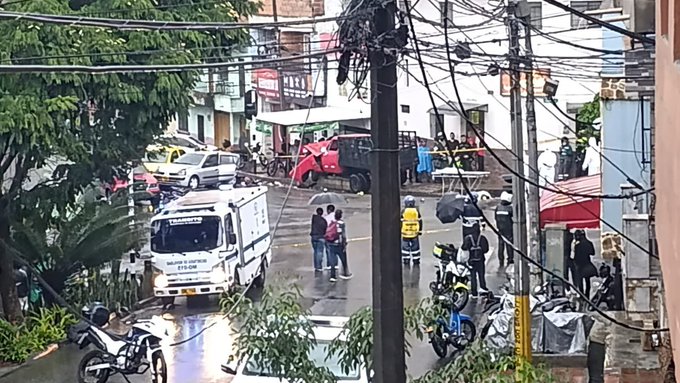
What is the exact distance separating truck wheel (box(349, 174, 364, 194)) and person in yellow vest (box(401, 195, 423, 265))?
12.0m

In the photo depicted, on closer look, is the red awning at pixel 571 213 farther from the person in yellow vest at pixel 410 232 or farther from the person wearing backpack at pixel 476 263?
the person in yellow vest at pixel 410 232

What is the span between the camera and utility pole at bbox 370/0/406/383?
7223 millimetres

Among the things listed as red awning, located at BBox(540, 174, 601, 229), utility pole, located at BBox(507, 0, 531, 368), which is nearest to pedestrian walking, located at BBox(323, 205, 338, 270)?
red awning, located at BBox(540, 174, 601, 229)

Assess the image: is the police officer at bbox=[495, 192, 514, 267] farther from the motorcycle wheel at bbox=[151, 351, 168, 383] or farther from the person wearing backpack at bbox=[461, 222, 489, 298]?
the motorcycle wheel at bbox=[151, 351, 168, 383]

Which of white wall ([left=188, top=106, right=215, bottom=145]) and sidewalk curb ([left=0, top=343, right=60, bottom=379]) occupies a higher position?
white wall ([left=188, top=106, right=215, bottom=145])

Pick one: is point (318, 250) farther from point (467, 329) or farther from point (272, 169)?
point (272, 169)

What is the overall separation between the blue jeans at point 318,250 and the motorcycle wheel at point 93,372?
25.5 ft

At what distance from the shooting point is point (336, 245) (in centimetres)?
2275

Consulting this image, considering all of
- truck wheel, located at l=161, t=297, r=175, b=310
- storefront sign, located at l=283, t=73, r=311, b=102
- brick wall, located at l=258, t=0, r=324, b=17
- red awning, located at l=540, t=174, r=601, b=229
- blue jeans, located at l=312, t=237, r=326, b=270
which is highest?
brick wall, located at l=258, t=0, r=324, b=17

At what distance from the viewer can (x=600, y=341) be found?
1459cm

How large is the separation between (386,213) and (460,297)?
1032 cm

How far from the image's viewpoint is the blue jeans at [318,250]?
2288 cm

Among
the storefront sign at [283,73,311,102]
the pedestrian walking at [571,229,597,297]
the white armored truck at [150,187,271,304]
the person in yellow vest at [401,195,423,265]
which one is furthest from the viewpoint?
the storefront sign at [283,73,311,102]

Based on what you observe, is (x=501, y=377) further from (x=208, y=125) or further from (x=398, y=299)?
(x=208, y=125)
